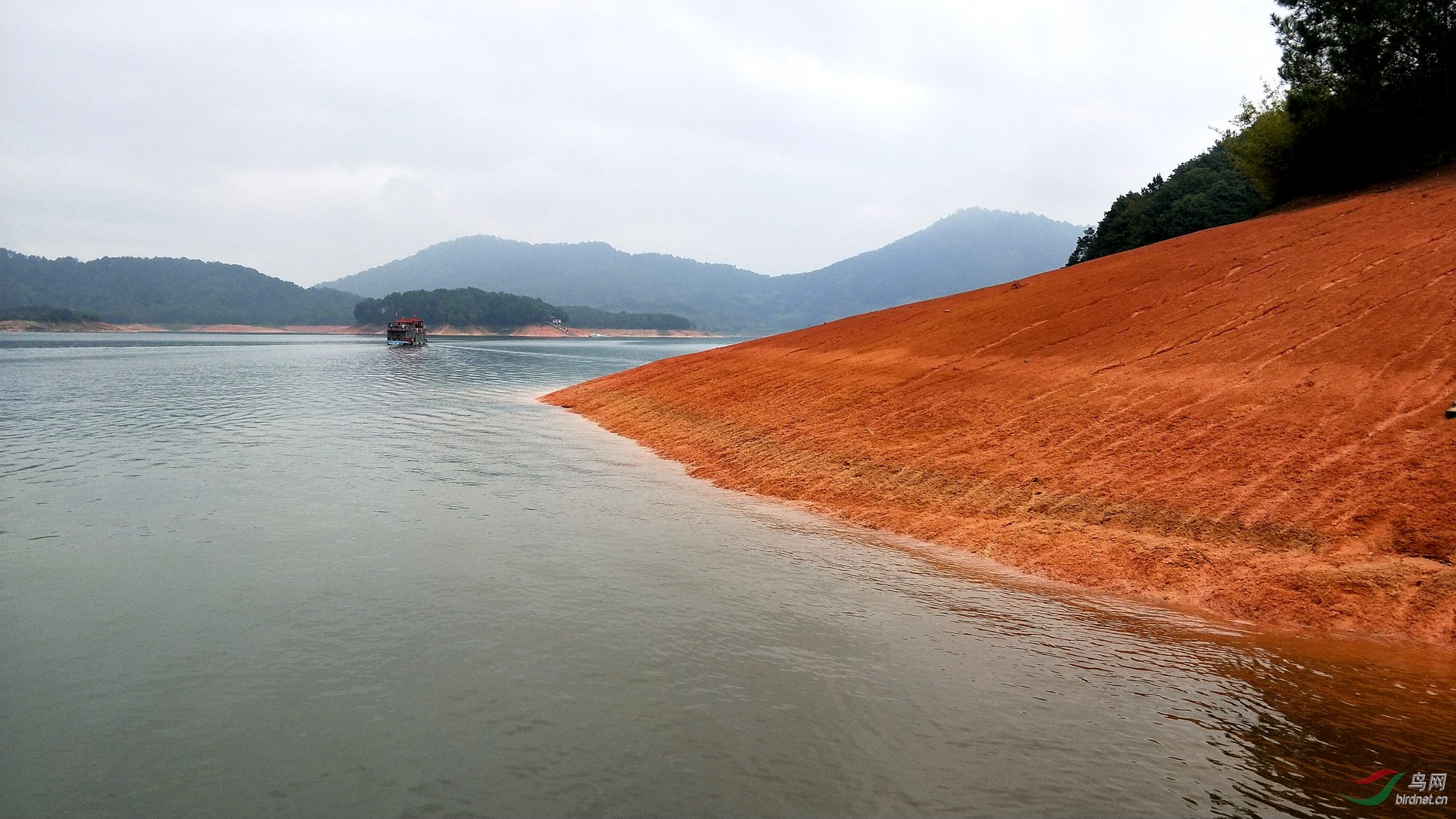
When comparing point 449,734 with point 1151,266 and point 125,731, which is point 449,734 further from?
point 1151,266

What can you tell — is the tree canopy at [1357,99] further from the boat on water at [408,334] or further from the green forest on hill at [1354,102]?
the boat on water at [408,334]

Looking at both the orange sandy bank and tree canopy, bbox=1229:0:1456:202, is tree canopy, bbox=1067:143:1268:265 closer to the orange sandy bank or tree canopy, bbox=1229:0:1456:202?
tree canopy, bbox=1229:0:1456:202

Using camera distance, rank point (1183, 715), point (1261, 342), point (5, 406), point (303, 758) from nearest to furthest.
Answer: point (303, 758)
point (1183, 715)
point (1261, 342)
point (5, 406)

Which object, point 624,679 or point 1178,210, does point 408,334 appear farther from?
point 624,679

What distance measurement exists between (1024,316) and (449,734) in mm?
28851

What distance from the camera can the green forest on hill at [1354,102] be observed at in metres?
36.6

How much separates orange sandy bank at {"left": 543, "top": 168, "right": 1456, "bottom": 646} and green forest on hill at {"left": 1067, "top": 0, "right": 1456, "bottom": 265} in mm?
7831

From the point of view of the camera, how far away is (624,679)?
9156mm

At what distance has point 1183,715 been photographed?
27.5 ft

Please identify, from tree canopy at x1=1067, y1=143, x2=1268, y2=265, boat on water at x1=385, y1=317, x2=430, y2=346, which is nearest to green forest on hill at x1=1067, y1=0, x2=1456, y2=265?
tree canopy at x1=1067, y1=143, x2=1268, y2=265

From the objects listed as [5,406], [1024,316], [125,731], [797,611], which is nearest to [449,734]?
[125,731]

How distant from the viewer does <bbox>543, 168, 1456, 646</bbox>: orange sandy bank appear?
12.2 metres
